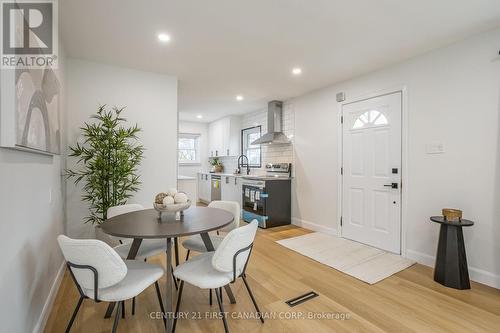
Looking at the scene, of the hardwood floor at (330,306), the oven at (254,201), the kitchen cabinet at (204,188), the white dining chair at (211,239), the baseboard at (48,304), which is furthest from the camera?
the kitchen cabinet at (204,188)

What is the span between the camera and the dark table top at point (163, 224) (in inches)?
60.5

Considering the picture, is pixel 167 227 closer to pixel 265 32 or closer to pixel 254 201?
pixel 265 32

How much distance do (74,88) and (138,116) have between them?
0.80 metres

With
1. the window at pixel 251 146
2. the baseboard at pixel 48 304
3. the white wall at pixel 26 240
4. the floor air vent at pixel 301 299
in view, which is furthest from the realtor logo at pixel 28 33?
the window at pixel 251 146

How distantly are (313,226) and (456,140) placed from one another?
2.48m

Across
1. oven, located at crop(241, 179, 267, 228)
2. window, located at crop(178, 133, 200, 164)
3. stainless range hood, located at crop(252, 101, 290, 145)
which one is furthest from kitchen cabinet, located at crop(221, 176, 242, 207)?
window, located at crop(178, 133, 200, 164)

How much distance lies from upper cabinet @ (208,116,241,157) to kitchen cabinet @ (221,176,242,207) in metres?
1.09

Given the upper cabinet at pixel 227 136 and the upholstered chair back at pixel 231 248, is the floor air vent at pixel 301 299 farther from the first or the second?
the upper cabinet at pixel 227 136

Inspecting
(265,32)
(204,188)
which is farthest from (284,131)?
(204,188)

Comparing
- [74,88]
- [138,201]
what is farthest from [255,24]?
[138,201]

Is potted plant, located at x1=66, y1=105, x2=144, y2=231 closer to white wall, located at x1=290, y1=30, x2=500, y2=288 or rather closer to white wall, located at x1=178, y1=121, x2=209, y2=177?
white wall, located at x1=290, y1=30, x2=500, y2=288

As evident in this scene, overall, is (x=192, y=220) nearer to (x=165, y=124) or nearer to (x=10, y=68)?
(x=10, y=68)

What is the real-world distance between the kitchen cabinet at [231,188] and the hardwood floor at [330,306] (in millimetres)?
2573

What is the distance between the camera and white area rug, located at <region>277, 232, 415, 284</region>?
8.79 ft
